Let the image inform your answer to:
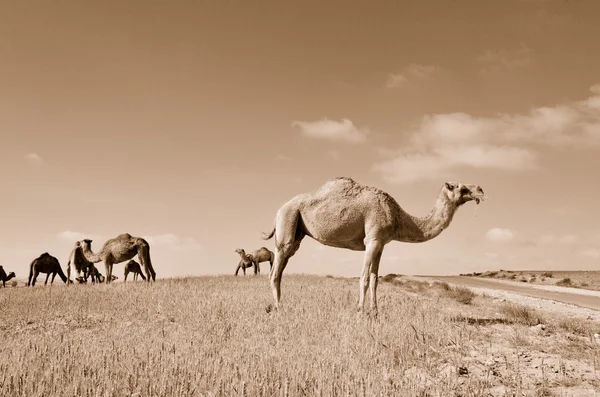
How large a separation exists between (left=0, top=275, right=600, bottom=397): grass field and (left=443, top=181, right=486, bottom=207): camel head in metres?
2.83

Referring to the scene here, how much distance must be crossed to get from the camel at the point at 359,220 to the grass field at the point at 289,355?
144 centimetres

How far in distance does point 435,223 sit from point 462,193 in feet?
3.26

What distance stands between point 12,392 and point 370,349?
435 cm

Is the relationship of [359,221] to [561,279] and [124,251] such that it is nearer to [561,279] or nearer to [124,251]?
[124,251]

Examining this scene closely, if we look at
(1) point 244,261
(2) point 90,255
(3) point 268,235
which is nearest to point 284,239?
(3) point 268,235

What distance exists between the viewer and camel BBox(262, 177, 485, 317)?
37.3 feet

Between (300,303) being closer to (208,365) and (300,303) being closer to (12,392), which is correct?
(208,365)

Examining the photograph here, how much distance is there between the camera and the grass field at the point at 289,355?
511cm

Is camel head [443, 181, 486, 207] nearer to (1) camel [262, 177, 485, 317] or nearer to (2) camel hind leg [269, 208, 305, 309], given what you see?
(1) camel [262, 177, 485, 317]

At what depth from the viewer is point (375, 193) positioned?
462 inches

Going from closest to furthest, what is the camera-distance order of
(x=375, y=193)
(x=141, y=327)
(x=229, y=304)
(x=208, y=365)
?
(x=208, y=365) < (x=141, y=327) < (x=375, y=193) < (x=229, y=304)

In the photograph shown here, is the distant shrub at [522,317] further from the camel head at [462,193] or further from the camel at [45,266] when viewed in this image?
the camel at [45,266]

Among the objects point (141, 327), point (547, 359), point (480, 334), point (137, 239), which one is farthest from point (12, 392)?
point (137, 239)

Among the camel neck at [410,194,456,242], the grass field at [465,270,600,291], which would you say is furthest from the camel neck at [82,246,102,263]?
the grass field at [465,270,600,291]
